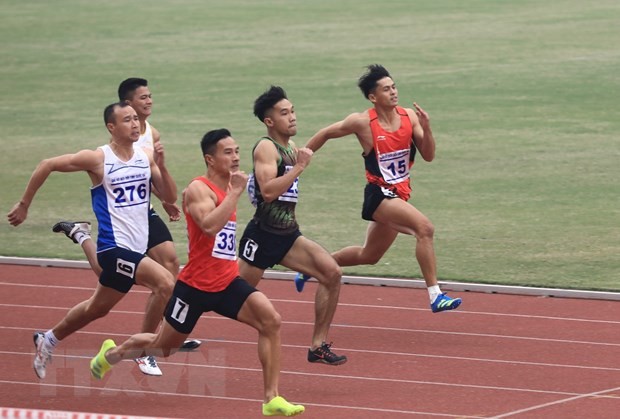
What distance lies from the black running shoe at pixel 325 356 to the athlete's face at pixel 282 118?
1.56 metres

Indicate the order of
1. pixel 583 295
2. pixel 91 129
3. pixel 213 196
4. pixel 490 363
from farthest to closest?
pixel 91 129, pixel 583 295, pixel 490 363, pixel 213 196

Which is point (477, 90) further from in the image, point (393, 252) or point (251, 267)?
point (251, 267)

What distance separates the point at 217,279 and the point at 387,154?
2.85 m

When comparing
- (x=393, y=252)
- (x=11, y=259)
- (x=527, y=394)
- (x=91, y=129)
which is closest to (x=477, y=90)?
(x=91, y=129)

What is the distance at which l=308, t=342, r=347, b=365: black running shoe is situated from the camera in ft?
32.8

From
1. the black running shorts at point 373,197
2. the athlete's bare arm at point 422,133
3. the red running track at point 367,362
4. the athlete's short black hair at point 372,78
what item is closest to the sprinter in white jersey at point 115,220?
the red running track at point 367,362

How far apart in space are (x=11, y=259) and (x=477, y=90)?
13164 mm

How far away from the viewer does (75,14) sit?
38500 millimetres

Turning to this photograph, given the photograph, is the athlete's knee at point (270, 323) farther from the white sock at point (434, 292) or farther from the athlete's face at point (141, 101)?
the athlete's face at point (141, 101)

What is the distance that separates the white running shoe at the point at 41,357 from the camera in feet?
32.4

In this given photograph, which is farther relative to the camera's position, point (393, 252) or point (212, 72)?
point (212, 72)

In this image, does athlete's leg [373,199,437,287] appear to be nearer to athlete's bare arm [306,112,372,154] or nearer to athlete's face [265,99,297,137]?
athlete's bare arm [306,112,372,154]

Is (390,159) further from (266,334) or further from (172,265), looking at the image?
(266,334)

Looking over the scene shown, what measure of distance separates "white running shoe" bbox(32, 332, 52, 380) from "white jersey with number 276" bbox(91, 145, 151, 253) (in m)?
0.78
